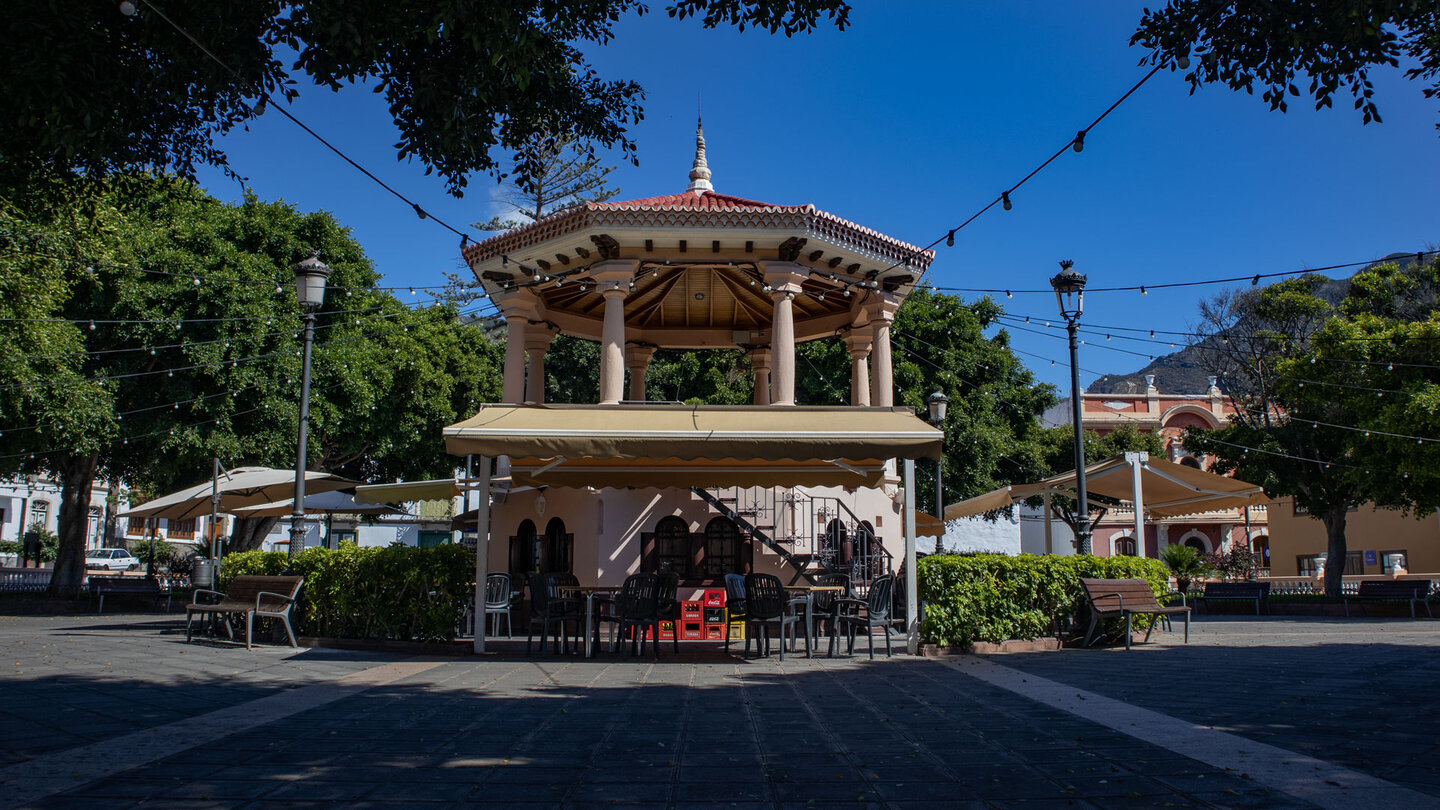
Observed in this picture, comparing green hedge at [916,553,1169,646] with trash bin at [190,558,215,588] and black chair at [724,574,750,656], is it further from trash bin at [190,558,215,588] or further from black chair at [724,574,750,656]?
trash bin at [190,558,215,588]

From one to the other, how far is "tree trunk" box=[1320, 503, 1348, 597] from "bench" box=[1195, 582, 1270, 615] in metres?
2.32

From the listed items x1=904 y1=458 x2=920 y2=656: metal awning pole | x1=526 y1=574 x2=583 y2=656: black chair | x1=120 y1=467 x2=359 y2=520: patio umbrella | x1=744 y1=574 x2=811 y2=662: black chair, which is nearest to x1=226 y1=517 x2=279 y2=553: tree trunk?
x1=120 y1=467 x2=359 y2=520: patio umbrella

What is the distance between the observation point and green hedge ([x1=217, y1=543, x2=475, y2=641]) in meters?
10.8

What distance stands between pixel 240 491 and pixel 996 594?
12046mm

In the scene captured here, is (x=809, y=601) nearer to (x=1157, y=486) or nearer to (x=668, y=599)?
(x=668, y=599)

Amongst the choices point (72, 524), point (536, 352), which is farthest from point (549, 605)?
point (72, 524)

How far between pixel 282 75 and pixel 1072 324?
10.3m

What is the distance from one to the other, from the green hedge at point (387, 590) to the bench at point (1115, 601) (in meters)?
7.33

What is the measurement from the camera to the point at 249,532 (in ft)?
76.8

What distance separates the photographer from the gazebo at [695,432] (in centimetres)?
1016

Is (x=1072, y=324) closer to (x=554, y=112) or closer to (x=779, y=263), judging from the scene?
(x=779, y=263)

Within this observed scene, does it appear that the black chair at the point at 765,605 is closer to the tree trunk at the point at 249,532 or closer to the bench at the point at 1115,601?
the bench at the point at 1115,601

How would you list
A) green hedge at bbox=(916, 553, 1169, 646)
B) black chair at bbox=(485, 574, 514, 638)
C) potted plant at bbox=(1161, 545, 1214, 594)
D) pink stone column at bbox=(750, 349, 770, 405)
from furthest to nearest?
potted plant at bbox=(1161, 545, 1214, 594) → pink stone column at bbox=(750, 349, 770, 405) → black chair at bbox=(485, 574, 514, 638) → green hedge at bbox=(916, 553, 1169, 646)

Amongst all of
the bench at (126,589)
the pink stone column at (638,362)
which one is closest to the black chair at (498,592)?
the pink stone column at (638,362)
